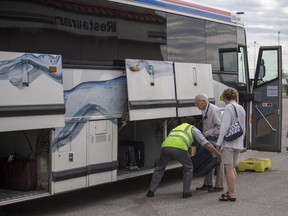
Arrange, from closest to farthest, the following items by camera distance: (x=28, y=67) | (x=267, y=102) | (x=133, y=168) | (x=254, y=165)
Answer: (x=28, y=67) < (x=133, y=168) < (x=254, y=165) < (x=267, y=102)

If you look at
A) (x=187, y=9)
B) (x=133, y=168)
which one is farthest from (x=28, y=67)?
(x=187, y=9)

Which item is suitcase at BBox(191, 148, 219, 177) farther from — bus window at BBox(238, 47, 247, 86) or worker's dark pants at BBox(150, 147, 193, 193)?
bus window at BBox(238, 47, 247, 86)

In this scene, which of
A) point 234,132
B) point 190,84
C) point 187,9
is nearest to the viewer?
point 234,132

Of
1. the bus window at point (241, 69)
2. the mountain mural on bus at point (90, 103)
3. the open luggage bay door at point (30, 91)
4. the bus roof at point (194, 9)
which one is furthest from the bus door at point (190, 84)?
Answer: the open luggage bay door at point (30, 91)

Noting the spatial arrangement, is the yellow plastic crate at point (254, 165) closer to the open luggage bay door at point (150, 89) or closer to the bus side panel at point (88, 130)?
the open luggage bay door at point (150, 89)

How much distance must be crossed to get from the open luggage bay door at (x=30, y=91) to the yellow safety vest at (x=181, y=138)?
2.11m

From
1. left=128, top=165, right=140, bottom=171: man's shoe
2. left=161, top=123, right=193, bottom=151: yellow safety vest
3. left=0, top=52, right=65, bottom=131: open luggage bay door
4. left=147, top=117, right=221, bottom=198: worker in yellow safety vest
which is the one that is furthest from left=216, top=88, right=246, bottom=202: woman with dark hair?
left=0, top=52, right=65, bottom=131: open luggage bay door

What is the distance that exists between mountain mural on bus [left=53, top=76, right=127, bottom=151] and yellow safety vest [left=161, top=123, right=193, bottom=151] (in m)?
0.90

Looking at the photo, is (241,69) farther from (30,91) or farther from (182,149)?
(30,91)

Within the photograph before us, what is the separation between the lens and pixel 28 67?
6.02 m

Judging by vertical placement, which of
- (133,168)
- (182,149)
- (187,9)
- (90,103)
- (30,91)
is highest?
(187,9)

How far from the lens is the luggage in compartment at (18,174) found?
6.61 m

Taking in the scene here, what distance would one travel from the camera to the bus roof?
849 centimetres

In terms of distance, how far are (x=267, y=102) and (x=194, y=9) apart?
2878 mm
